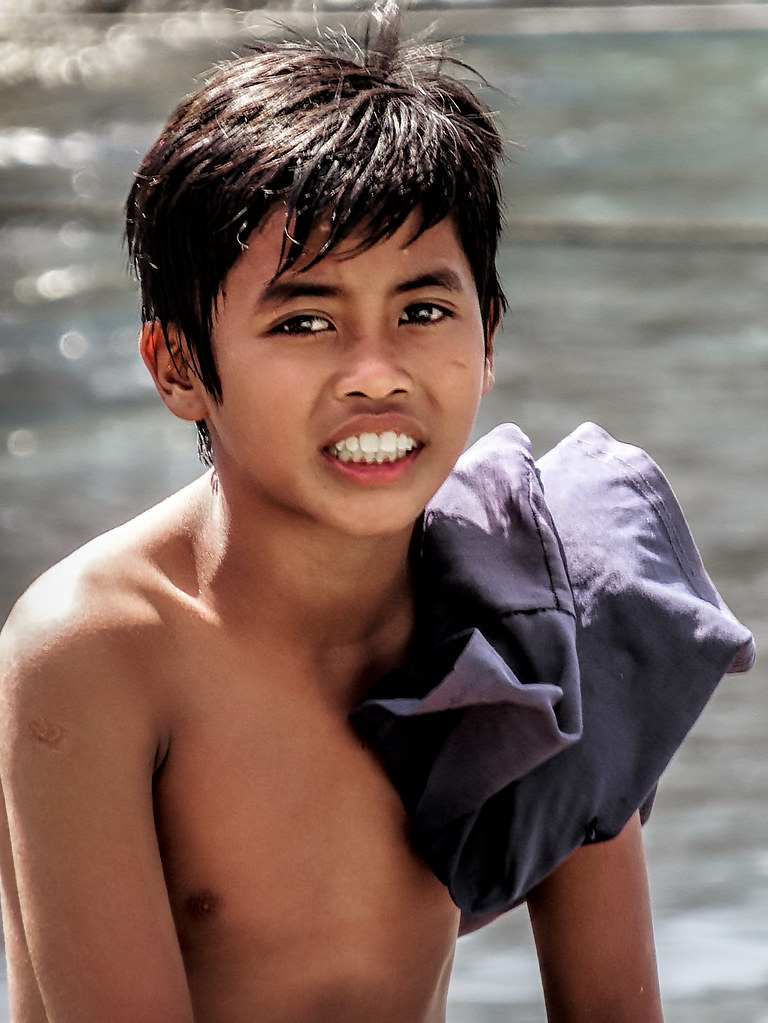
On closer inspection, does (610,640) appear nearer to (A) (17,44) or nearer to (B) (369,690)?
(B) (369,690)

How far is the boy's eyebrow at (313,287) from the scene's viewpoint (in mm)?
946

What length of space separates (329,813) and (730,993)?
718 millimetres

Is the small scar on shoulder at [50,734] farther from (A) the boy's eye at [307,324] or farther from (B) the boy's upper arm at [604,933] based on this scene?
(B) the boy's upper arm at [604,933]

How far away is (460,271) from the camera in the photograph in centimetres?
100

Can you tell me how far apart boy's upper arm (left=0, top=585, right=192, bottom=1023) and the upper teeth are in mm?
175

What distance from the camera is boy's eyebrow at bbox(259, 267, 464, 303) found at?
946 millimetres

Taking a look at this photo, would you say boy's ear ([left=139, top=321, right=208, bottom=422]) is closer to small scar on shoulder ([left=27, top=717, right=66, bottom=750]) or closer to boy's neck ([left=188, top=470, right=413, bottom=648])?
boy's neck ([left=188, top=470, right=413, bottom=648])

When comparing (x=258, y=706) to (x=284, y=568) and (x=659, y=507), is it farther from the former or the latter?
(x=659, y=507)

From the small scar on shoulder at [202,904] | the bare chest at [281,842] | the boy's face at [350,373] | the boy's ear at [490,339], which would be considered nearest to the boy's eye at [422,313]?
the boy's face at [350,373]

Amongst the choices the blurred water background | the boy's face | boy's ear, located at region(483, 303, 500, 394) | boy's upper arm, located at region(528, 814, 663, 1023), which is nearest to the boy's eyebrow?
the boy's face

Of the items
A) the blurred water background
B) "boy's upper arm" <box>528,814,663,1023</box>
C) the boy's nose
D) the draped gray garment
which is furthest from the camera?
the blurred water background

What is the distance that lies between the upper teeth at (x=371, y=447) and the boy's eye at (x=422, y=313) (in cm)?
7

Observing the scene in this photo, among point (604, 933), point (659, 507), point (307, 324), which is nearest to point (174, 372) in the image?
point (307, 324)

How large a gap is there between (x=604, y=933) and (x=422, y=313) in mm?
443
